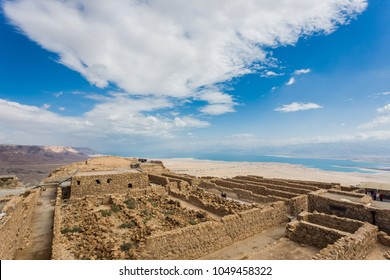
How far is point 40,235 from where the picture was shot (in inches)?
421

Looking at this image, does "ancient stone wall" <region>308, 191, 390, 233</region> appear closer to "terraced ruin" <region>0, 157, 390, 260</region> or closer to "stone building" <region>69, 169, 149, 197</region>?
"terraced ruin" <region>0, 157, 390, 260</region>

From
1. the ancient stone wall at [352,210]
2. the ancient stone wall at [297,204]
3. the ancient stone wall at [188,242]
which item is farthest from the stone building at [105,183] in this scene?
the ancient stone wall at [352,210]

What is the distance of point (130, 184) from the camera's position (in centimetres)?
1922

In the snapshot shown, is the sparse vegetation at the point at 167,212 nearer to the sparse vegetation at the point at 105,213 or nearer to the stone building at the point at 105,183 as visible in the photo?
the sparse vegetation at the point at 105,213

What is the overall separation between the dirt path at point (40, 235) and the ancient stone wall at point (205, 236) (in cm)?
426

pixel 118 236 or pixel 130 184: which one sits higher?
pixel 130 184

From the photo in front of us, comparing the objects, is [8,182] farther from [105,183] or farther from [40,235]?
[40,235]

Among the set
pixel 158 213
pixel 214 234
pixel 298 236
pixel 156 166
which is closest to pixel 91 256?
pixel 214 234

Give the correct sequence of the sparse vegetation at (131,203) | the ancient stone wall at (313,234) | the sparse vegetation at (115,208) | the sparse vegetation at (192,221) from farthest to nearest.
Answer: the sparse vegetation at (131,203), the sparse vegetation at (115,208), the sparse vegetation at (192,221), the ancient stone wall at (313,234)

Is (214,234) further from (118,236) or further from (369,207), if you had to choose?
(369,207)

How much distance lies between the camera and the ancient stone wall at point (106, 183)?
17.1 m

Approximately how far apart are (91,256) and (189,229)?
365cm

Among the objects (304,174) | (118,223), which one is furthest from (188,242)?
(304,174)
